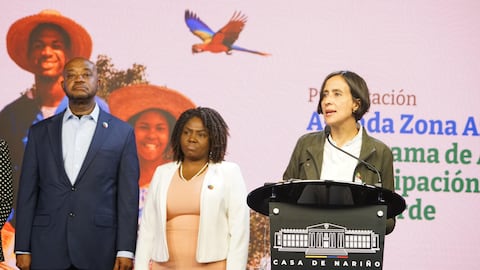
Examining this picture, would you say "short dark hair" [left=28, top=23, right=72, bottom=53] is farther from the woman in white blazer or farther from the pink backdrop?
the woman in white blazer

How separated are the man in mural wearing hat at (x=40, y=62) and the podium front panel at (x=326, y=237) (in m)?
2.87

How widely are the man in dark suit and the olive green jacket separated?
44.2 inches

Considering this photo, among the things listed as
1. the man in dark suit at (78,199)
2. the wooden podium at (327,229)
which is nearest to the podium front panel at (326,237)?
the wooden podium at (327,229)

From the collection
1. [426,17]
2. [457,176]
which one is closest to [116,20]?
[426,17]

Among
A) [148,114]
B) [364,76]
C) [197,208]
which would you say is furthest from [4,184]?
[364,76]

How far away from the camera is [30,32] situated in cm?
641

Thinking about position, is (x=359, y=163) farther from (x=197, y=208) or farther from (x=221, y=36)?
(x=221, y=36)

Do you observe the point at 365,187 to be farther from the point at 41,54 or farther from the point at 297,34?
the point at 41,54

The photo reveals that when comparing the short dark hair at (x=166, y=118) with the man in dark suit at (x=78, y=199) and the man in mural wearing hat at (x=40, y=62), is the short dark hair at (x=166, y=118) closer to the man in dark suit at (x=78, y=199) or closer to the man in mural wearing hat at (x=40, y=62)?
the man in mural wearing hat at (x=40, y=62)

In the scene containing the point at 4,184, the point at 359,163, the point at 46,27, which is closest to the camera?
the point at 359,163

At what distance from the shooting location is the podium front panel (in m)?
3.72

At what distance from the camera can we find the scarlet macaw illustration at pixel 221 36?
634 centimetres

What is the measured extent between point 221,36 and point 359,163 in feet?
7.33

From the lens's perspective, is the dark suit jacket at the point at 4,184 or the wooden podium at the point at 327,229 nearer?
the wooden podium at the point at 327,229
